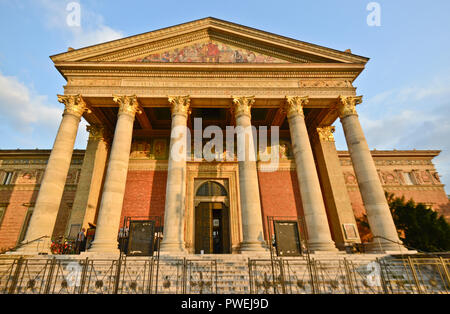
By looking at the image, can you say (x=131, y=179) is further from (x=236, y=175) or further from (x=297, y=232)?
(x=297, y=232)

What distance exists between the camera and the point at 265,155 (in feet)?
58.5

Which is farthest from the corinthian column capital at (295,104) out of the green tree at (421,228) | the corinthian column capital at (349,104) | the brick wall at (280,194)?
the green tree at (421,228)

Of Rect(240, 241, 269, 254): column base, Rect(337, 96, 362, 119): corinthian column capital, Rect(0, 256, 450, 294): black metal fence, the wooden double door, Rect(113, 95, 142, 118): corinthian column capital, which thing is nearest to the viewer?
Rect(0, 256, 450, 294): black metal fence

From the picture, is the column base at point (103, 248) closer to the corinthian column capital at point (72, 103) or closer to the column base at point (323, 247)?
the corinthian column capital at point (72, 103)

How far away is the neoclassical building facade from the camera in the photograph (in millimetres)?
11367

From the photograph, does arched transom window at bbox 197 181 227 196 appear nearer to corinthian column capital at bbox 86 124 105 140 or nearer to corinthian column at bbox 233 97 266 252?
corinthian column at bbox 233 97 266 252

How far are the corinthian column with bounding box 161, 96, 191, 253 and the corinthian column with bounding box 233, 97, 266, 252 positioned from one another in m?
2.85

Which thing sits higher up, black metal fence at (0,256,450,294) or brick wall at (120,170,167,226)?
brick wall at (120,170,167,226)

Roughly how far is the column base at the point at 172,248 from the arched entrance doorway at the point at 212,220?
5317 mm

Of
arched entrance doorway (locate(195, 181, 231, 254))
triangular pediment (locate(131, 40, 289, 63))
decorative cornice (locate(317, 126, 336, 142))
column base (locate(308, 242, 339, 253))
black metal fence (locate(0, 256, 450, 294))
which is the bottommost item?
black metal fence (locate(0, 256, 450, 294))

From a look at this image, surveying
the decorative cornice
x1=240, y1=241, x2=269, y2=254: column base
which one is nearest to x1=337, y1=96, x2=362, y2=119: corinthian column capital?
the decorative cornice
